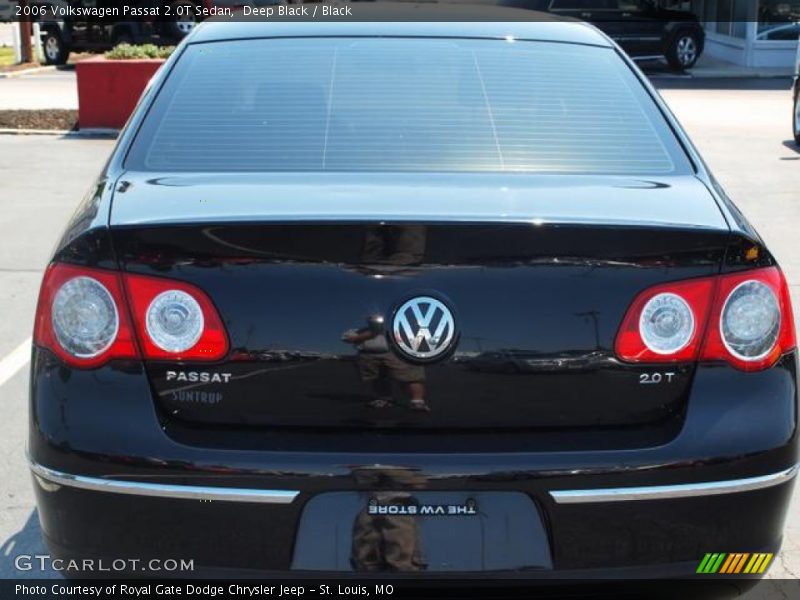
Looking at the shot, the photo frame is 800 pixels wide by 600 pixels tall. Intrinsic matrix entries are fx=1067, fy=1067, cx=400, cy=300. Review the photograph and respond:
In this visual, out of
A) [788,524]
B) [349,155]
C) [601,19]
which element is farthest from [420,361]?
[601,19]

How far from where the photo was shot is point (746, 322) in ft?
8.15

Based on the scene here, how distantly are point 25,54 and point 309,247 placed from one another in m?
24.4

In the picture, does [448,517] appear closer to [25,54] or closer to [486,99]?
[486,99]

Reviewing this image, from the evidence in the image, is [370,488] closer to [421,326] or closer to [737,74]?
[421,326]

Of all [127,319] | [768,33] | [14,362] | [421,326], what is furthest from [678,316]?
[768,33]

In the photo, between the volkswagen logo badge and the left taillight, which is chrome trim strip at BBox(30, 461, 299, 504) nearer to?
the left taillight

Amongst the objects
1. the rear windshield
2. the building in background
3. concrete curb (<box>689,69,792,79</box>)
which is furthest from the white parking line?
the building in background

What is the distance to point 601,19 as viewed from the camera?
75.0 ft

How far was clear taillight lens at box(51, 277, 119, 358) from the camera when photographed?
7.95 feet

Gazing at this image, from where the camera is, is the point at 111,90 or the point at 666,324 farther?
the point at 111,90

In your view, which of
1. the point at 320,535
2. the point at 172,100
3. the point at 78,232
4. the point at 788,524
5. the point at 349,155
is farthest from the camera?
the point at 788,524

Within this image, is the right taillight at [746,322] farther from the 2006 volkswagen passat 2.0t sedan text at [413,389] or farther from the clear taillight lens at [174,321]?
the clear taillight lens at [174,321]

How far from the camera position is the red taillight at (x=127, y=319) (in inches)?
94.1

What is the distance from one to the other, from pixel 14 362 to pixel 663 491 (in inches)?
156
